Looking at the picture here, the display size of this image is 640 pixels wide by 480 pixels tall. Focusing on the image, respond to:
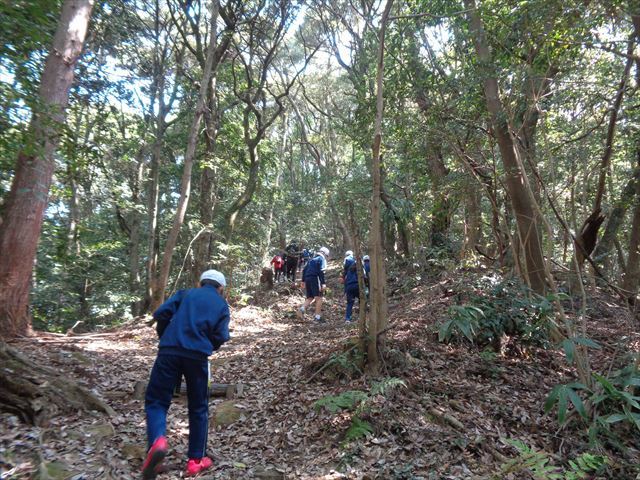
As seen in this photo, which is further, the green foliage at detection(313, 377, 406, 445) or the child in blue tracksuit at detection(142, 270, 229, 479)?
the green foliage at detection(313, 377, 406, 445)

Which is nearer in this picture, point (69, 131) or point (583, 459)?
point (583, 459)

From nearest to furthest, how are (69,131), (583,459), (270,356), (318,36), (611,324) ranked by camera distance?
(583,459) → (69,131) → (270,356) → (611,324) → (318,36)

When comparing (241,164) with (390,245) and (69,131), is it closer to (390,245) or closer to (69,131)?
(390,245)

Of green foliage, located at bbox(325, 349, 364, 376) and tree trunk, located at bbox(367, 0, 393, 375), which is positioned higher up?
tree trunk, located at bbox(367, 0, 393, 375)

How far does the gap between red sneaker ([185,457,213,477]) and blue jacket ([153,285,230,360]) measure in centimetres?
96

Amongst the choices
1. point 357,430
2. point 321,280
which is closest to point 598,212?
point 321,280

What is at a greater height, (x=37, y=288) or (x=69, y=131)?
(x=69, y=131)

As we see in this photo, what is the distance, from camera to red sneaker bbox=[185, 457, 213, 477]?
3.86 metres

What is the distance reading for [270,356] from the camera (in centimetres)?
777

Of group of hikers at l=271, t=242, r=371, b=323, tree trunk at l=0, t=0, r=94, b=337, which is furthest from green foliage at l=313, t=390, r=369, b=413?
tree trunk at l=0, t=0, r=94, b=337

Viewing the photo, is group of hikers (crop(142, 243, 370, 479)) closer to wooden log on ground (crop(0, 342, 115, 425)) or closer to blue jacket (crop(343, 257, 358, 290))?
wooden log on ground (crop(0, 342, 115, 425))

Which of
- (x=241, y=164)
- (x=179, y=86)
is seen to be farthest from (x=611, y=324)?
(x=179, y=86)

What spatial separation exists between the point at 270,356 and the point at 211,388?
1.98 meters

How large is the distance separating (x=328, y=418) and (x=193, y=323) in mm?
2048
